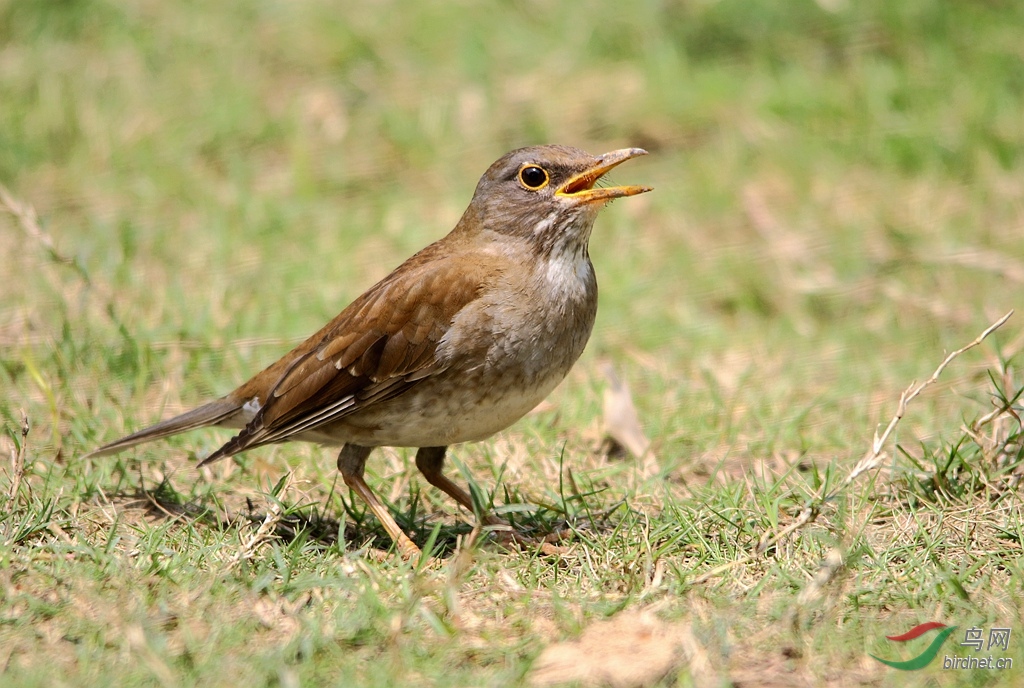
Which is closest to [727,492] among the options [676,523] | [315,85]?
[676,523]

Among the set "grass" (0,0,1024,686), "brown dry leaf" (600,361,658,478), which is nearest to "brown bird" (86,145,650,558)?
"grass" (0,0,1024,686)

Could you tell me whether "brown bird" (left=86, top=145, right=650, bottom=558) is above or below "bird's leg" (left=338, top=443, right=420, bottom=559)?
above

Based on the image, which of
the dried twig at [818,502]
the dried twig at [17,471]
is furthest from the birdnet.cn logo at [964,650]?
the dried twig at [17,471]

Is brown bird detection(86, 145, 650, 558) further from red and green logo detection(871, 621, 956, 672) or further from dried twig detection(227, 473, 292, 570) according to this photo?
red and green logo detection(871, 621, 956, 672)

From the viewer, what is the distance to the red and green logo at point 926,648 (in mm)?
4082

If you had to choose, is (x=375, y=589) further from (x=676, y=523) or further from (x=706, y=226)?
(x=706, y=226)

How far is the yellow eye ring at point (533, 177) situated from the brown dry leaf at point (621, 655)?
2120 millimetres

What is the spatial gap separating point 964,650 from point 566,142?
6099 millimetres

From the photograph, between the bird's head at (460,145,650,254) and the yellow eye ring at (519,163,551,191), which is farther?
the yellow eye ring at (519,163,551,191)

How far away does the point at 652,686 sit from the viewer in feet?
12.8

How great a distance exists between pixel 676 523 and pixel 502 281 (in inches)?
49.9

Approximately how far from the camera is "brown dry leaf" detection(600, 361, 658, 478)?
20.1 feet

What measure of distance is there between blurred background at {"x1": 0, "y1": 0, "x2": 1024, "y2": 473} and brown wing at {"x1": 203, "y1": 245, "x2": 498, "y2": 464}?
1.22 m

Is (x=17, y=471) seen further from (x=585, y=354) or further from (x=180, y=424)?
(x=585, y=354)
